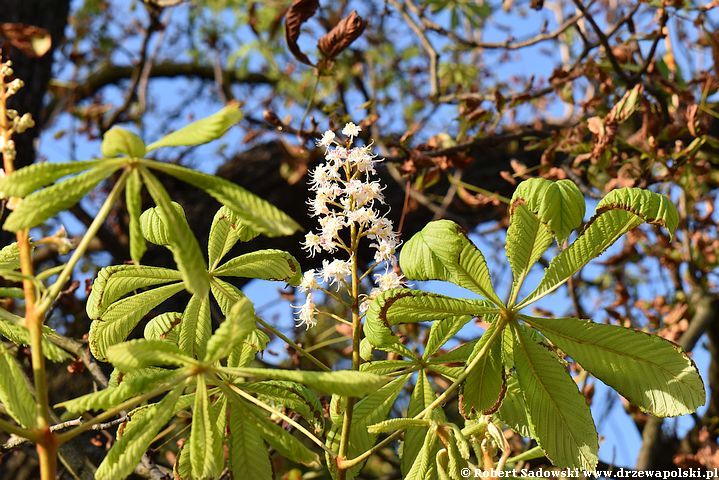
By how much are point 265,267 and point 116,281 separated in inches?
8.5

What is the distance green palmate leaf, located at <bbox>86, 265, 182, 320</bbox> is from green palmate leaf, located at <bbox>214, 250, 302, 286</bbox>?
0.08 m

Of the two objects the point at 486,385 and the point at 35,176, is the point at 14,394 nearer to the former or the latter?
the point at 35,176

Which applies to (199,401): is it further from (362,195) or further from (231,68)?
(231,68)

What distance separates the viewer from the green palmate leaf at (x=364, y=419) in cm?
108

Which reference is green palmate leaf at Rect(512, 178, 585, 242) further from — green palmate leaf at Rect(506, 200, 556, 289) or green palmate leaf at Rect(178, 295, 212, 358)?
green palmate leaf at Rect(178, 295, 212, 358)

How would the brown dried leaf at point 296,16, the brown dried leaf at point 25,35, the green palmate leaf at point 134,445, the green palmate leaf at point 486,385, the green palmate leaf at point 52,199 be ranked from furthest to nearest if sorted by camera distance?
1. the brown dried leaf at point 25,35
2. the brown dried leaf at point 296,16
3. the green palmate leaf at point 486,385
4. the green palmate leaf at point 134,445
5. the green palmate leaf at point 52,199

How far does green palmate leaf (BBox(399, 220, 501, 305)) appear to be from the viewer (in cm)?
98

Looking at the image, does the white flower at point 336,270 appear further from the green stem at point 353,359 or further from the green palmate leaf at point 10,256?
the green palmate leaf at point 10,256

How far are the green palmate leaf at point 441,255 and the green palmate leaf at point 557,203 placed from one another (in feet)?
0.29

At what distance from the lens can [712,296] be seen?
9.12ft

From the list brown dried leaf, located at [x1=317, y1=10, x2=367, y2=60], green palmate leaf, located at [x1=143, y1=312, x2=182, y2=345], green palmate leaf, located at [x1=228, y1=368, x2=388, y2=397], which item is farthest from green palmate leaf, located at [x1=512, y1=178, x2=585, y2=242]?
brown dried leaf, located at [x1=317, y1=10, x2=367, y2=60]

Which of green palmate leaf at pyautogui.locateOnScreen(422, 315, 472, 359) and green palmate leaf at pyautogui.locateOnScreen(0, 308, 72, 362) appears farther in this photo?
green palmate leaf at pyautogui.locateOnScreen(422, 315, 472, 359)

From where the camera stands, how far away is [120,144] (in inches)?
29.0

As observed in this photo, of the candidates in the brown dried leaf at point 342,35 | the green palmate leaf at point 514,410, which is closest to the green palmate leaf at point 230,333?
the green palmate leaf at point 514,410
